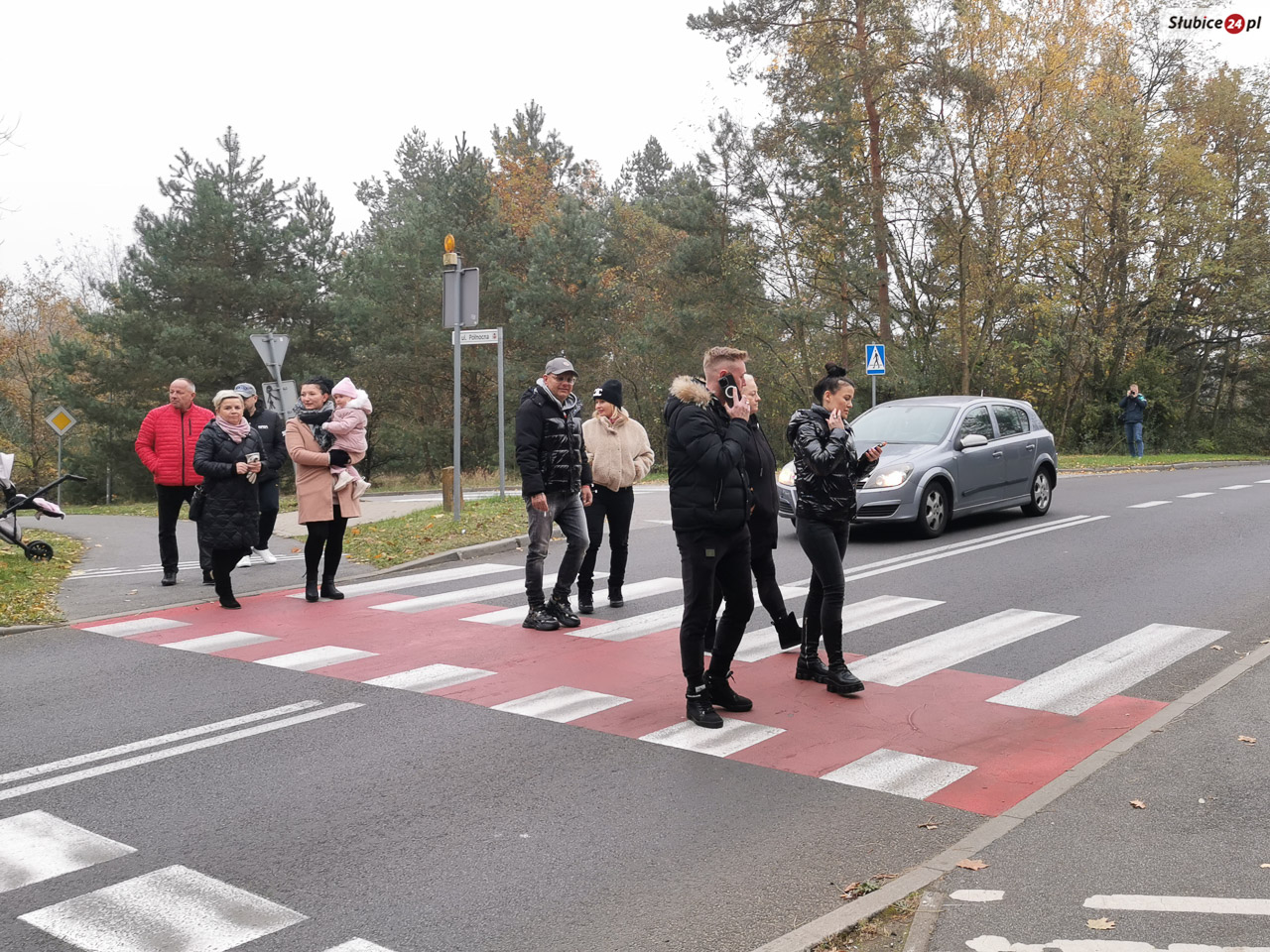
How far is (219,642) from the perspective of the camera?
8383 mm

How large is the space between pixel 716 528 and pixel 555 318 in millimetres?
35200

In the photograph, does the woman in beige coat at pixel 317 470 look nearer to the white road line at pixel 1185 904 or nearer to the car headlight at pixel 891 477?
the car headlight at pixel 891 477

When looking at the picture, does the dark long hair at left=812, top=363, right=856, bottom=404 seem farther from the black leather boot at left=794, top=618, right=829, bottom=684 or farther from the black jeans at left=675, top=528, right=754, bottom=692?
the black leather boot at left=794, top=618, right=829, bottom=684

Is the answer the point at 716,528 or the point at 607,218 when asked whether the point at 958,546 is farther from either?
the point at 607,218

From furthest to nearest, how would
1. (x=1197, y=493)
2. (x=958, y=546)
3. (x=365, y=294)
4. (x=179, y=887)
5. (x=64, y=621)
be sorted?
(x=365, y=294)
(x=1197, y=493)
(x=958, y=546)
(x=64, y=621)
(x=179, y=887)

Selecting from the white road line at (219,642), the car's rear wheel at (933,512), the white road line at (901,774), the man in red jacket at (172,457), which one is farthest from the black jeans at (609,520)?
the car's rear wheel at (933,512)

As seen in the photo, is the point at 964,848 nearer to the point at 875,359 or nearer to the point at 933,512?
the point at 933,512

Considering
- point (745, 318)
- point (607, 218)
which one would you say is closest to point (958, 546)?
point (745, 318)

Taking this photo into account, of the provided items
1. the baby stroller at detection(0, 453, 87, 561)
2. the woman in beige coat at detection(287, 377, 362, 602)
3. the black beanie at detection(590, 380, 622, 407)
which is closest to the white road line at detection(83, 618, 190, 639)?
the woman in beige coat at detection(287, 377, 362, 602)

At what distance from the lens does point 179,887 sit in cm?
399

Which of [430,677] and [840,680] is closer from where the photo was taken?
[840,680]

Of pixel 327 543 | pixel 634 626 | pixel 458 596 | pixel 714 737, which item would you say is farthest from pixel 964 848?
pixel 327 543

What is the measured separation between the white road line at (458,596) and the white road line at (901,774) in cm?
505

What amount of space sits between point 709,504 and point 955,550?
731cm
